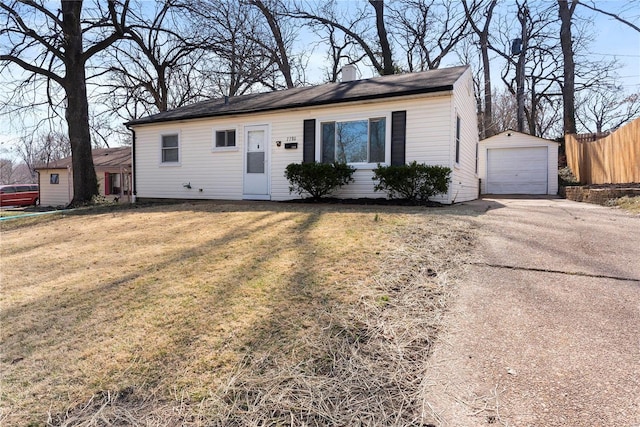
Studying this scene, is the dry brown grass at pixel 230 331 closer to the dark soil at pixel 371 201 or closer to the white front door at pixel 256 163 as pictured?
the dark soil at pixel 371 201

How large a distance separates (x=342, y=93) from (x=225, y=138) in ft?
13.0

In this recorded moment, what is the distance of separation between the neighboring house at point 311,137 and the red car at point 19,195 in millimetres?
16687

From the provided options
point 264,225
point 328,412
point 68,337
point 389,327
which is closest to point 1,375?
point 68,337

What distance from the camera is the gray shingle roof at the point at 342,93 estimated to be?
343 inches

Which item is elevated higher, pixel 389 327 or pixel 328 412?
pixel 389 327

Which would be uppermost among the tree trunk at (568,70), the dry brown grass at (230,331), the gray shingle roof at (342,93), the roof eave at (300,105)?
the tree trunk at (568,70)

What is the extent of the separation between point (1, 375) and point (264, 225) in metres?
3.79

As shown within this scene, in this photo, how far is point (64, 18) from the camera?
13.1 metres

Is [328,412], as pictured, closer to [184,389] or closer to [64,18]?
[184,389]

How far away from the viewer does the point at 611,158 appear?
10.5 metres

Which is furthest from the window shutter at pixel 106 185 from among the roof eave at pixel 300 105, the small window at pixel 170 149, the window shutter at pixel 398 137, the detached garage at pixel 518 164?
the detached garage at pixel 518 164

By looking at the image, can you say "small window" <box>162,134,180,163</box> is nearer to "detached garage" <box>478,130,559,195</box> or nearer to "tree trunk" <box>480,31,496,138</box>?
"detached garage" <box>478,130,559,195</box>

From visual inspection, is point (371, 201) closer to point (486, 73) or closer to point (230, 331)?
point (230, 331)

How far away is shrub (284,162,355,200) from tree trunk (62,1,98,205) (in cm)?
895
